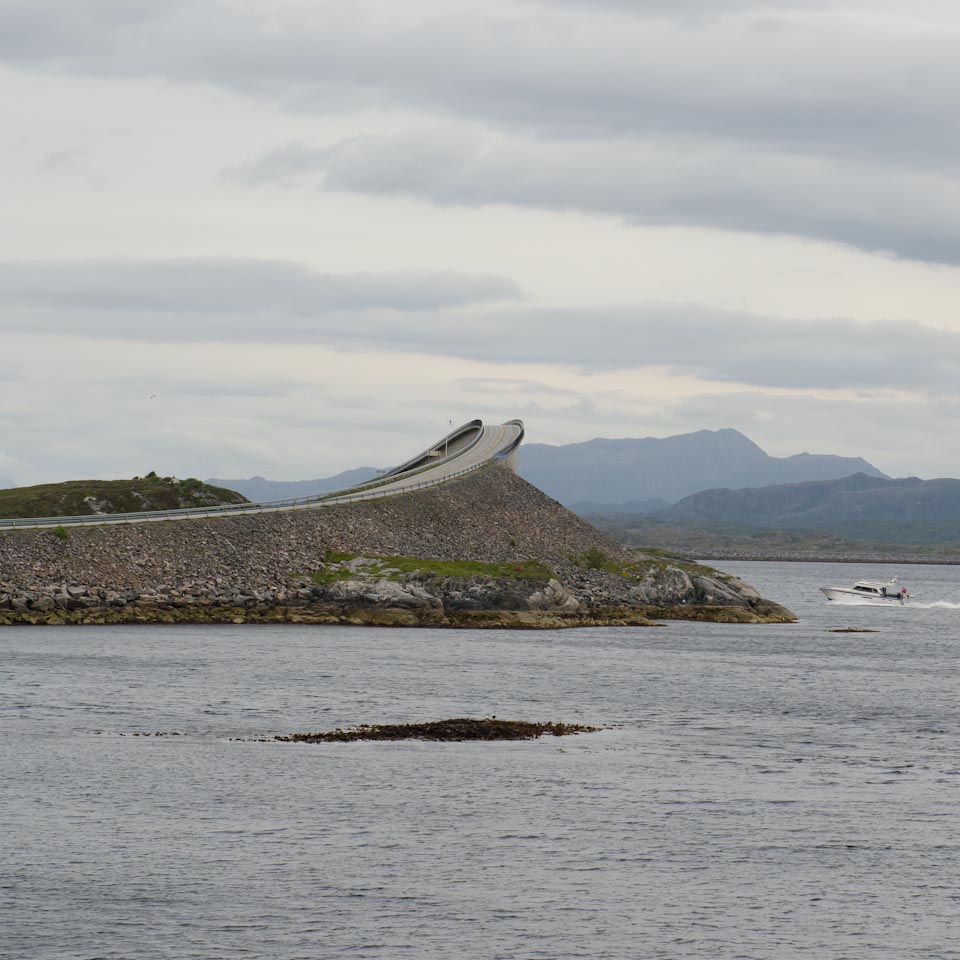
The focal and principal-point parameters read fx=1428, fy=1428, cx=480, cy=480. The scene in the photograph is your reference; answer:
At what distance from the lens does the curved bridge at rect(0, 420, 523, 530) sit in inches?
4769

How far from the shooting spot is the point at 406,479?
15388cm

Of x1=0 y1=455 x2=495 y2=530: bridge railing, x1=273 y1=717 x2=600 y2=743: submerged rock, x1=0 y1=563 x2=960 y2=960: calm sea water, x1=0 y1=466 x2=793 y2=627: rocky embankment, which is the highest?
x1=0 y1=455 x2=495 y2=530: bridge railing

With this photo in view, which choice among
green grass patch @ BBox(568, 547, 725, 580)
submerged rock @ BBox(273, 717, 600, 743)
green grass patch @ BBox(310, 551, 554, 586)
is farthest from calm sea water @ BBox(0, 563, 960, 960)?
green grass patch @ BBox(568, 547, 725, 580)

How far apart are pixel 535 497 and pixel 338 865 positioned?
11726 cm

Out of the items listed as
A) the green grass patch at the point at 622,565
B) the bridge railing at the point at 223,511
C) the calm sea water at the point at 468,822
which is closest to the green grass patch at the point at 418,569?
the bridge railing at the point at 223,511

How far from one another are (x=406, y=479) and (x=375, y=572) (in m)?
31.3

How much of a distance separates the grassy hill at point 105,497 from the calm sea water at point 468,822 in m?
76.1

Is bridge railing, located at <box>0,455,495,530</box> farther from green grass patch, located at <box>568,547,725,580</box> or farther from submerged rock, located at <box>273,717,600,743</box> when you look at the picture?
submerged rock, located at <box>273,717,600,743</box>

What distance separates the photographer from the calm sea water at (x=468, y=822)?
31.3m

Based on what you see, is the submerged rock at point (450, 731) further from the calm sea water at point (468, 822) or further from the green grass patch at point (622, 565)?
the green grass patch at point (622, 565)

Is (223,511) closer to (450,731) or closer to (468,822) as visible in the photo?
(450,731)

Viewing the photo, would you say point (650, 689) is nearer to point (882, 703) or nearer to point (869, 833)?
point (882, 703)

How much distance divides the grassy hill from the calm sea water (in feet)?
250

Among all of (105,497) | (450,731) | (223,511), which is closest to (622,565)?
(223,511)
